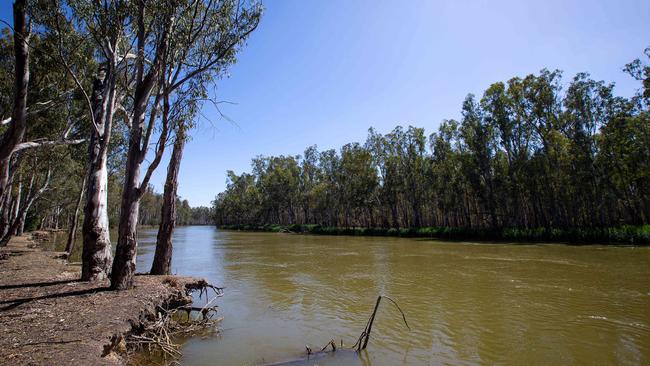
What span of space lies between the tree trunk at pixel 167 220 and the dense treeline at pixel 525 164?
30571mm

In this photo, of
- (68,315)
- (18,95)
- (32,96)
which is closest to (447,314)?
(68,315)

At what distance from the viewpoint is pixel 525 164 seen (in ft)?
A: 117

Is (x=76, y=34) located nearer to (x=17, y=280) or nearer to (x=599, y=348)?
(x=17, y=280)

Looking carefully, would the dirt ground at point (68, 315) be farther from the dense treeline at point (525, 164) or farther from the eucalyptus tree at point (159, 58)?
the dense treeline at point (525, 164)

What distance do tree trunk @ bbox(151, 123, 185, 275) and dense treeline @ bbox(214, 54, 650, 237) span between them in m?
30.6

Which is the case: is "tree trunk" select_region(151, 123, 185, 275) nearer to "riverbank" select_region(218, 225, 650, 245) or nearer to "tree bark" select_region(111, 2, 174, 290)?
"tree bark" select_region(111, 2, 174, 290)

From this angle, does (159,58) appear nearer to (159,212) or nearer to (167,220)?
(167,220)

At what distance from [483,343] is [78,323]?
7.95 meters

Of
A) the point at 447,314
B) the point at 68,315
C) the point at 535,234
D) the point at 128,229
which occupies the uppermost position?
the point at 128,229

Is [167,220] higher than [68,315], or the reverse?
[167,220]

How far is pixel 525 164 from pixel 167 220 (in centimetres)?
3686

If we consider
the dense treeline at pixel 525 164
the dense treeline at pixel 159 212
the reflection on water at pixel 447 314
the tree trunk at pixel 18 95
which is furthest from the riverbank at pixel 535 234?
the tree trunk at pixel 18 95

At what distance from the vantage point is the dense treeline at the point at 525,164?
104ft

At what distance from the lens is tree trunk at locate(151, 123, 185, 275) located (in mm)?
10602
